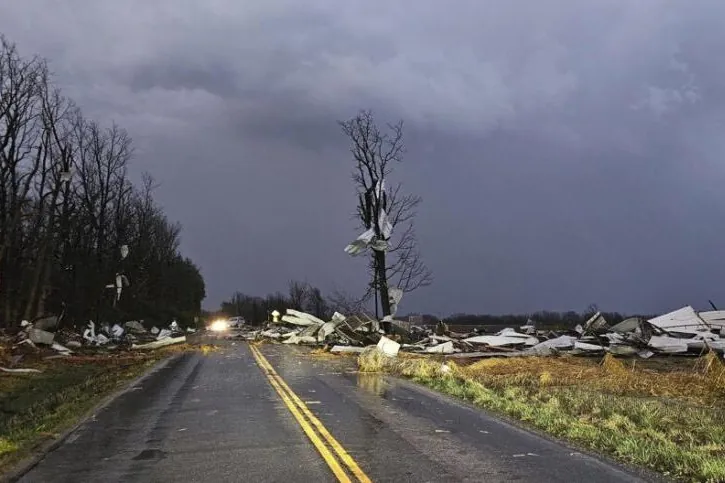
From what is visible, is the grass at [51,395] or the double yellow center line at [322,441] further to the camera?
the grass at [51,395]

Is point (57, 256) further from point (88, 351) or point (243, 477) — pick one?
point (243, 477)

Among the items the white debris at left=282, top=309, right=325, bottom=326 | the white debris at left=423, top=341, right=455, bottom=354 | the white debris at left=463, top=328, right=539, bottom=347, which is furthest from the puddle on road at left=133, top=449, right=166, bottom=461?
the white debris at left=282, top=309, right=325, bottom=326

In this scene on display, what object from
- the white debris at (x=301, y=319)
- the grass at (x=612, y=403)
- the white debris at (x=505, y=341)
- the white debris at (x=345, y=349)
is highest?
the white debris at (x=301, y=319)

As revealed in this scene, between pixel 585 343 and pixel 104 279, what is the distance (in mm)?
41984

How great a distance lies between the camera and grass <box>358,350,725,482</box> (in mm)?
8422

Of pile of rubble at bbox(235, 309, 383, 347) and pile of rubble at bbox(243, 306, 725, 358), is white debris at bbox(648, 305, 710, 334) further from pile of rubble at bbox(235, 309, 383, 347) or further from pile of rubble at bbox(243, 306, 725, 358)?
pile of rubble at bbox(235, 309, 383, 347)

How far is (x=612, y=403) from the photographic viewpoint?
12.9m

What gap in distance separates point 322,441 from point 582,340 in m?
24.4

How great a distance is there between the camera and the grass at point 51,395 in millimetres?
10164

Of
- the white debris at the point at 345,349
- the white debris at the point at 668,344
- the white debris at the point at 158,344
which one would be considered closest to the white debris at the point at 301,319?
the white debris at the point at 158,344

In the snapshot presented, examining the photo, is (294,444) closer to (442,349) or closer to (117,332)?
(442,349)

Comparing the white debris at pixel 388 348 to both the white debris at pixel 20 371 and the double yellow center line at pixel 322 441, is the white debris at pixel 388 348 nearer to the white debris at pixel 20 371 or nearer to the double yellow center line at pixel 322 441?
the double yellow center line at pixel 322 441

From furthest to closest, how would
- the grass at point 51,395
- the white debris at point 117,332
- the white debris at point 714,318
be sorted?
the white debris at point 117,332 < the white debris at point 714,318 < the grass at point 51,395

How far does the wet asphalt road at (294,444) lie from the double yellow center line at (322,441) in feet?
0.38
